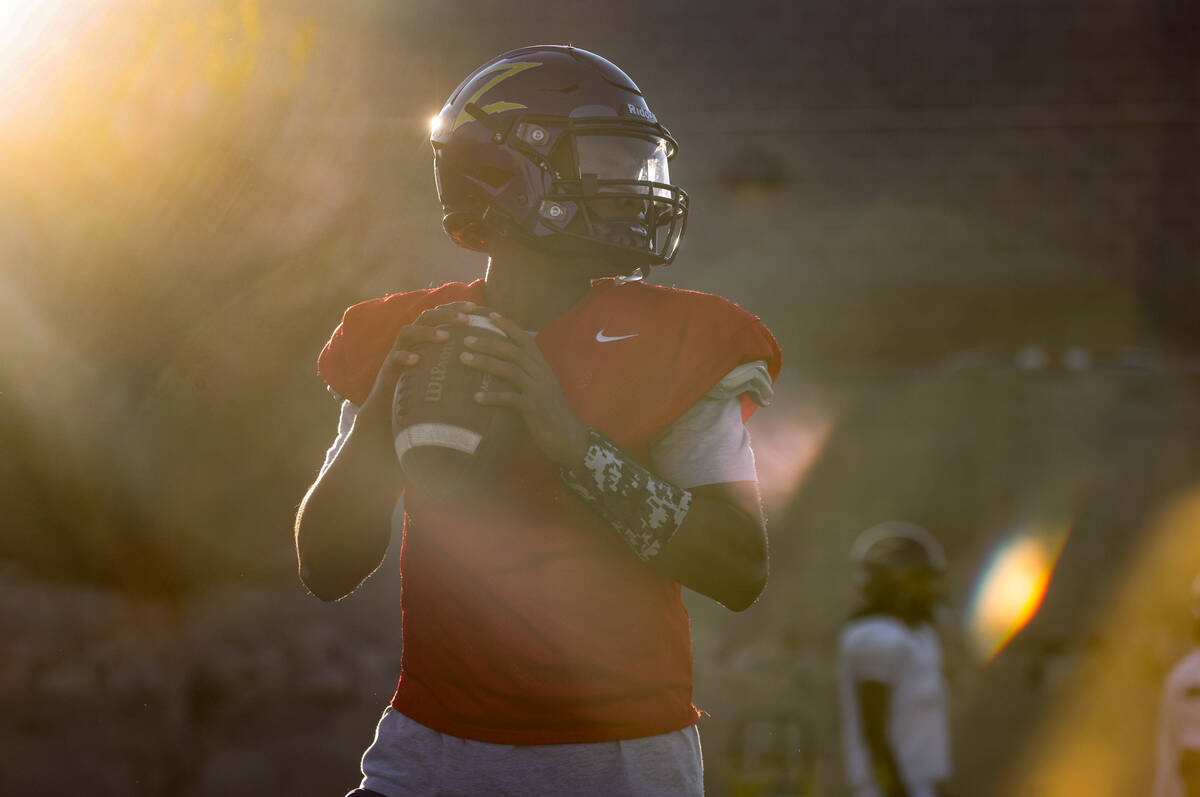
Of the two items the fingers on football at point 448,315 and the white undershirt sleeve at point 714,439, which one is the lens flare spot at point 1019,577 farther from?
the fingers on football at point 448,315

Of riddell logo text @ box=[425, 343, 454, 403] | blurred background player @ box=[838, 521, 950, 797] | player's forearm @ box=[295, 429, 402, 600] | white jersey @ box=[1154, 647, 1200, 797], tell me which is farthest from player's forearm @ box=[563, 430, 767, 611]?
white jersey @ box=[1154, 647, 1200, 797]

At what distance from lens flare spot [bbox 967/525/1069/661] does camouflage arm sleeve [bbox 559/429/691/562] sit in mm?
10270

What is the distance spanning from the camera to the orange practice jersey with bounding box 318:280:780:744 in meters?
1.94

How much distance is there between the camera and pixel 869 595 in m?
5.23

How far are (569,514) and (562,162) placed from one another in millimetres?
696

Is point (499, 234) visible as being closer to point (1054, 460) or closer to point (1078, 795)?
point (1078, 795)

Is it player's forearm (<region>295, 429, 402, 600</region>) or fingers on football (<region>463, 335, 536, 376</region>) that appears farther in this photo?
player's forearm (<region>295, 429, 402, 600</region>)

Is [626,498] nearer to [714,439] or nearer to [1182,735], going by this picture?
[714,439]

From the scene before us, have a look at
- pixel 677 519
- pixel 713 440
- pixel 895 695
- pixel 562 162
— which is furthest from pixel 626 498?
pixel 895 695

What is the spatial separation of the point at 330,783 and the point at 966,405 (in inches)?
280

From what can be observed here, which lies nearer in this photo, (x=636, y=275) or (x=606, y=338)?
(x=606, y=338)

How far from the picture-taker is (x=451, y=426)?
6.05ft

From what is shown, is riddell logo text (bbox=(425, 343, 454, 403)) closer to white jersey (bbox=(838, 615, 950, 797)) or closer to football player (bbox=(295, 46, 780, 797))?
football player (bbox=(295, 46, 780, 797))

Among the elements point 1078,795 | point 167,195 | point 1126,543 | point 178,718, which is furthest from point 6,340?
point 1126,543
